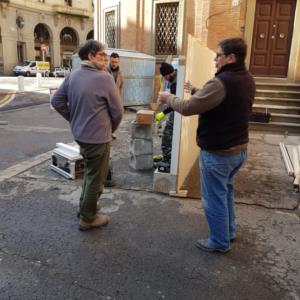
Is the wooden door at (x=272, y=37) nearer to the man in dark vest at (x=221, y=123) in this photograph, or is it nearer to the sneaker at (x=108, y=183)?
the sneaker at (x=108, y=183)

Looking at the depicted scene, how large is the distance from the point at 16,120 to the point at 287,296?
30.6 ft

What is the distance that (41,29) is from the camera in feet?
140

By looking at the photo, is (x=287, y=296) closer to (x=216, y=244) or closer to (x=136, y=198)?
(x=216, y=244)

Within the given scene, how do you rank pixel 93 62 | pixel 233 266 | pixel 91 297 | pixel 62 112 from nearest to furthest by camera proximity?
pixel 91 297, pixel 233 266, pixel 93 62, pixel 62 112

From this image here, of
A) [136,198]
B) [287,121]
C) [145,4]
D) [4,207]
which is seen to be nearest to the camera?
[4,207]

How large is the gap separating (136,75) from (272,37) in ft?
15.8

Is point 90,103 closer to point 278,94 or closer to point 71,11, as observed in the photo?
point 278,94

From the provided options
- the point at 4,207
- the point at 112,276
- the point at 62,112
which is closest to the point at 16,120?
the point at 4,207

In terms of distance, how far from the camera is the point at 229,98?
273 cm

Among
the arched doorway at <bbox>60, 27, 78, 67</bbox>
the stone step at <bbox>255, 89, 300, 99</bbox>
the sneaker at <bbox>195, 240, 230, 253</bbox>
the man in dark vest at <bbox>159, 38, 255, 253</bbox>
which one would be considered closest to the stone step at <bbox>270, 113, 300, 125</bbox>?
the stone step at <bbox>255, 89, 300, 99</bbox>

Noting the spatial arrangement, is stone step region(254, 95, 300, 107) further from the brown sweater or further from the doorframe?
the brown sweater

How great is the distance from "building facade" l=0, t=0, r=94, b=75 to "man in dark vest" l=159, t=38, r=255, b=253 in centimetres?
3710

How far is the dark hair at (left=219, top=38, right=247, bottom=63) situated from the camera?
271cm

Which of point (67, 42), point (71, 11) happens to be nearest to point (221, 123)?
point (71, 11)
